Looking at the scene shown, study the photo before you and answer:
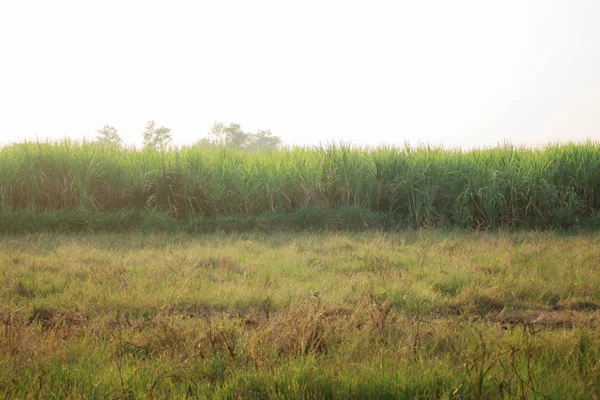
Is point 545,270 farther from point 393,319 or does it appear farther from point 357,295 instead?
point 393,319

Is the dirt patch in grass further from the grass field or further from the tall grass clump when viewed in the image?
the tall grass clump

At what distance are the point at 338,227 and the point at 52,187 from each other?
564 centimetres

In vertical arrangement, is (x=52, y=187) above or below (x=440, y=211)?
above

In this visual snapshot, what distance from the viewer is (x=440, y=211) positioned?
10125 mm

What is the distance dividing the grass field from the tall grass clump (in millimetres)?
2529

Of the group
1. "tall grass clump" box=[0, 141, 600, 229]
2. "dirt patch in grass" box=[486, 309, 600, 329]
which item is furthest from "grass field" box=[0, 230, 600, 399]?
"tall grass clump" box=[0, 141, 600, 229]

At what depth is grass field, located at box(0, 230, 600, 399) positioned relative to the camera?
288 cm

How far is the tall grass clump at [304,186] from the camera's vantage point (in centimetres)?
984

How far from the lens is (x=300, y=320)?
11.8 feet

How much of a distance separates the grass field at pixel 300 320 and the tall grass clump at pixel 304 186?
99.6 inches

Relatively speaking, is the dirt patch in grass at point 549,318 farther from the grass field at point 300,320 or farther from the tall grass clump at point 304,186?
the tall grass clump at point 304,186

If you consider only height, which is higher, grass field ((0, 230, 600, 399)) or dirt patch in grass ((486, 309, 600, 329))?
grass field ((0, 230, 600, 399))

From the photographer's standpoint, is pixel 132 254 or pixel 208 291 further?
pixel 132 254

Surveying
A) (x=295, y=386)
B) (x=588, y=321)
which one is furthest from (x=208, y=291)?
(x=588, y=321)
